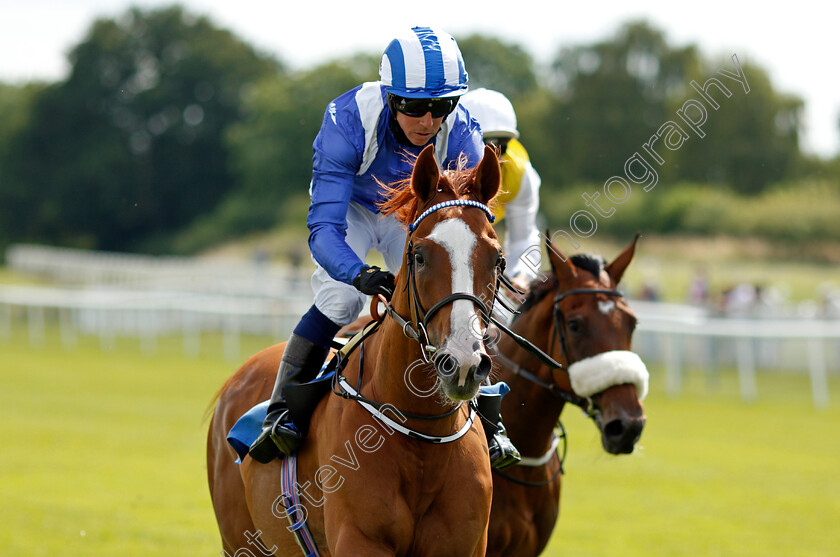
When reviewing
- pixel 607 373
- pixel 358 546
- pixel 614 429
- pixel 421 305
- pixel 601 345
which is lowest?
pixel 358 546

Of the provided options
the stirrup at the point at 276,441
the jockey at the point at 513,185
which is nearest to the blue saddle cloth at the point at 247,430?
the stirrup at the point at 276,441

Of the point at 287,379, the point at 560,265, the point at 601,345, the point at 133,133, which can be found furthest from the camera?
the point at 133,133

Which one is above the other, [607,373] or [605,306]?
[605,306]

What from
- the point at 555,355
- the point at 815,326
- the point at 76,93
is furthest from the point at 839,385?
the point at 76,93

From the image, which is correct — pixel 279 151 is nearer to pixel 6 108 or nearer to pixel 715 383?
pixel 6 108

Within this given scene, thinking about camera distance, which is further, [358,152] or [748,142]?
[748,142]

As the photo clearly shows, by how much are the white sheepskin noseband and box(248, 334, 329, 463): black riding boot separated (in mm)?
1365

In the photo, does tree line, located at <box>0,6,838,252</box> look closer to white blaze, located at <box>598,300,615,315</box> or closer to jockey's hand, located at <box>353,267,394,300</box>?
white blaze, located at <box>598,300,615,315</box>

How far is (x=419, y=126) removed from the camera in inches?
140

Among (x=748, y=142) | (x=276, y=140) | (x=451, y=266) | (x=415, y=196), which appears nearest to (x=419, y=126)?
(x=415, y=196)

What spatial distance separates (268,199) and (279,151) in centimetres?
285

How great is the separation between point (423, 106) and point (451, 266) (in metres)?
0.88

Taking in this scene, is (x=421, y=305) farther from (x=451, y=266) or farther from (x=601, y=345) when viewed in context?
(x=601, y=345)

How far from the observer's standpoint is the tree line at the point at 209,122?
47.1m
